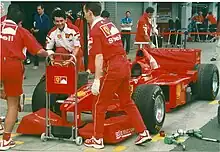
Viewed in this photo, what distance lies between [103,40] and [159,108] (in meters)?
1.73

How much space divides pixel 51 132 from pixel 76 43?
5.51 feet

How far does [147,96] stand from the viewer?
7609 mm

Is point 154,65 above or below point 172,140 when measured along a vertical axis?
above

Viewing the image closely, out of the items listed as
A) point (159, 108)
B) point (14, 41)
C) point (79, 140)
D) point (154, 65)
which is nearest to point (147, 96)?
point (159, 108)

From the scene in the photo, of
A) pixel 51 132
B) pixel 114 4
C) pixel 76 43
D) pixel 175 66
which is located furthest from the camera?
pixel 114 4

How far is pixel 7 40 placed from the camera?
22.7 ft

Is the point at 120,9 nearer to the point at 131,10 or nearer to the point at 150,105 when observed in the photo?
the point at 131,10

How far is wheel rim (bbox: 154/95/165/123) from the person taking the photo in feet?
25.4

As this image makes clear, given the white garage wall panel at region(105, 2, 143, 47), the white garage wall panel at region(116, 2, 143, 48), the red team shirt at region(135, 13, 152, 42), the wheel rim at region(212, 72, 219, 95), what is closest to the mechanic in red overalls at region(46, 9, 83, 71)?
the wheel rim at region(212, 72, 219, 95)

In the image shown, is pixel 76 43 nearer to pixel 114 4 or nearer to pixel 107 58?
pixel 107 58

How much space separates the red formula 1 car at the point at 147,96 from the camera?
7363 mm

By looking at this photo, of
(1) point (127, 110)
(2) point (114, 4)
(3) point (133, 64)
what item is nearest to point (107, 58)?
(1) point (127, 110)

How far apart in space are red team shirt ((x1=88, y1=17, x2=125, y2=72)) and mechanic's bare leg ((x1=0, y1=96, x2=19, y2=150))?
135cm

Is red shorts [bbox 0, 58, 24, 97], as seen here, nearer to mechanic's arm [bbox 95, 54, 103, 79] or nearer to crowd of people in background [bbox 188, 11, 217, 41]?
mechanic's arm [bbox 95, 54, 103, 79]
